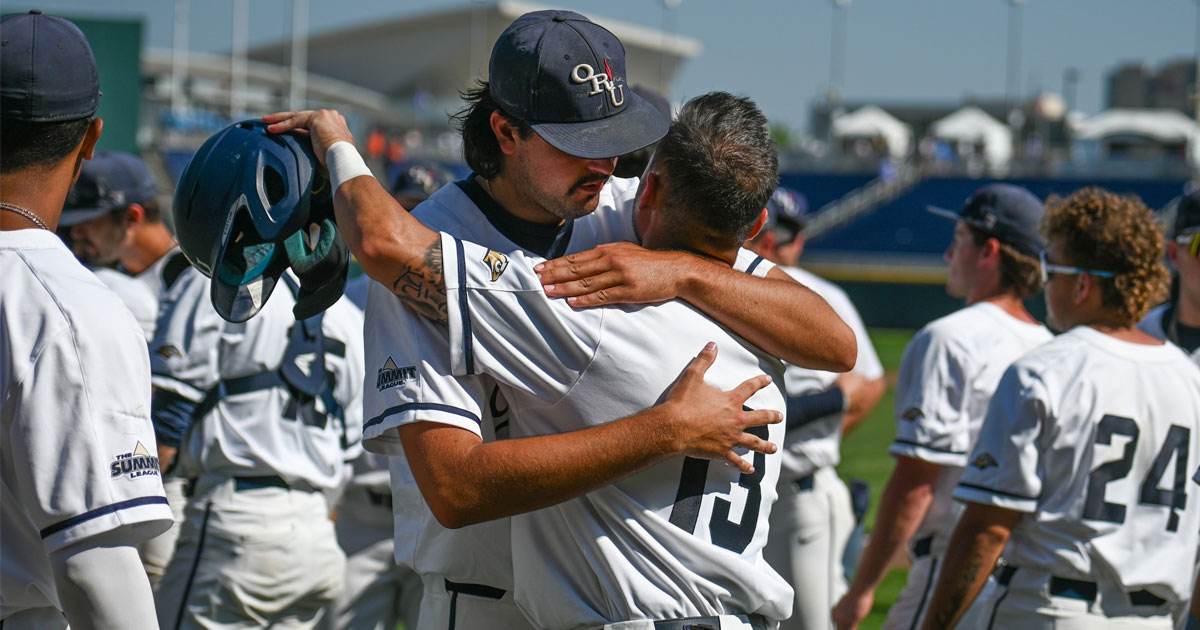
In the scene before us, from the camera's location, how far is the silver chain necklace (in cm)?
195

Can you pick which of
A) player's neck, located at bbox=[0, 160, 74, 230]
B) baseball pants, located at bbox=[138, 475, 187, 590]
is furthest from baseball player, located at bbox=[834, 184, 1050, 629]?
player's neck, located at bbox=[0, 160, 74, 230]

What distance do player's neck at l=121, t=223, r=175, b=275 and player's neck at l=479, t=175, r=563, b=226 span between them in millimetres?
2689

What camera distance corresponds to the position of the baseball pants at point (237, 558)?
386cm

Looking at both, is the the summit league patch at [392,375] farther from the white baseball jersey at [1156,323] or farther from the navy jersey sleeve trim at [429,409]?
the white baseball jersey at [1156,323]

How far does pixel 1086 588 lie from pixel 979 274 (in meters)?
1.45

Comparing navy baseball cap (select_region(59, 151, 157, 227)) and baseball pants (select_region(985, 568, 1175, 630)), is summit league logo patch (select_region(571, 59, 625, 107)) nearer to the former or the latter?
baseball pants (select_region(985, 568, 1175, 630))

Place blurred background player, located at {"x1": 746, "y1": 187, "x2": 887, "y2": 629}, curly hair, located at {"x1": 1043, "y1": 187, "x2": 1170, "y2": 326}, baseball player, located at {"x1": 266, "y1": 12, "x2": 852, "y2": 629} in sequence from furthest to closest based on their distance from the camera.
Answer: blurred background player, located at {"x1": 746, "y1": 187, "x2": 887, "y2": 629} < curly hair, located at {"x1": 1043, "y1": 187, "x2": 1170, "y2": 326} < baseball player, located at {"x1": 266, "y1": 12, "x2": 852, "y2": 629}

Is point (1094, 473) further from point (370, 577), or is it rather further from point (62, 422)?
point (370, 577)

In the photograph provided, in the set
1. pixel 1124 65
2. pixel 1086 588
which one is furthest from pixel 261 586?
pixel 1124 65

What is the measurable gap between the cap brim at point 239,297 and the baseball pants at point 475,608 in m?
0.81

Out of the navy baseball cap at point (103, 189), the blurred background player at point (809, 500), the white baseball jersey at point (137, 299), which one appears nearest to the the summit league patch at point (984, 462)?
the blurred background player at point (809, 500)

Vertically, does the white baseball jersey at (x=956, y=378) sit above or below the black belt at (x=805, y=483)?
above

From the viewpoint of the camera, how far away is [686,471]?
2244 mm

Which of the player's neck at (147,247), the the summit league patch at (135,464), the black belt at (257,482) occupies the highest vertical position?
the the summit league patch at (135,464)
